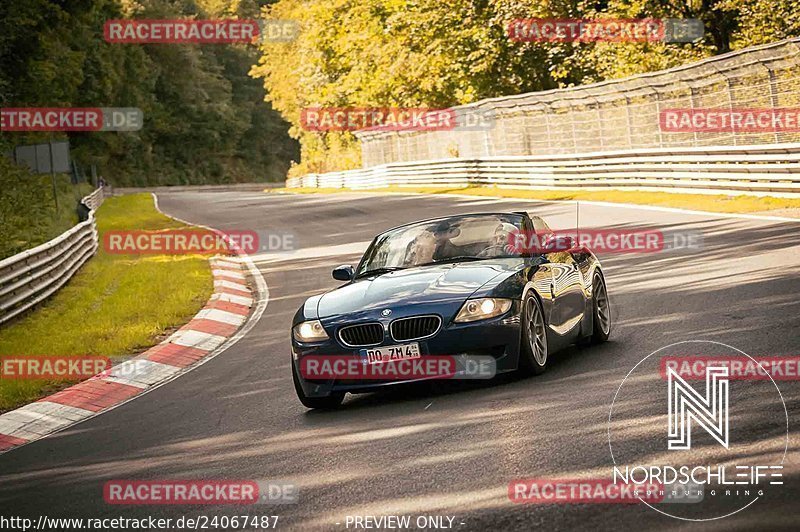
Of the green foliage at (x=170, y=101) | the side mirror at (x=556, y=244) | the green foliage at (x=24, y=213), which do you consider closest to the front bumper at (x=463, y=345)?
the side mirror at (x=556, y=244)

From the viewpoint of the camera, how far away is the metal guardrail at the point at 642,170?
23.5 m

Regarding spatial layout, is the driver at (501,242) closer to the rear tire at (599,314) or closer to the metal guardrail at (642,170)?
the rear tire at (599,314)

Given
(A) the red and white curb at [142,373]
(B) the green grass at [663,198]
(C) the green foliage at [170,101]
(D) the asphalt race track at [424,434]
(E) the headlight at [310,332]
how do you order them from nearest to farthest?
1. (D) the asphalt race track at [424,434]
2. (E) the headlight at [310,332]
3. (A) the red and white curb at [142,373]
4. (B) the green grass at [663,198]
5. (C) the green foliage at [170,101]

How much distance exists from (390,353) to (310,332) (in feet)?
2.43

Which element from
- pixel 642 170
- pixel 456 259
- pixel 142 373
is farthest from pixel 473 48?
pixel 456 259

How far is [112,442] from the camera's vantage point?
889cm

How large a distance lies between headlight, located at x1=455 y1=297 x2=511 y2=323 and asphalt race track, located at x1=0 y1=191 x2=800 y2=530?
552mm

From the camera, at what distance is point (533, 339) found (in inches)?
355

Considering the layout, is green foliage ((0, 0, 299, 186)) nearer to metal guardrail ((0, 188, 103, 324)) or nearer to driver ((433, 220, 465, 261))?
metal guardrail ((0, 188, 103, 324))

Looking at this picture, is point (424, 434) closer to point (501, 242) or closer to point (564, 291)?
point (564, 291)

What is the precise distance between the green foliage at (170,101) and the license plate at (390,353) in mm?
38417

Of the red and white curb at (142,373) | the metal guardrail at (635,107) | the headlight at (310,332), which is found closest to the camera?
the headlight at (310,332)

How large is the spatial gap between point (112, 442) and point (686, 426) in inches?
171

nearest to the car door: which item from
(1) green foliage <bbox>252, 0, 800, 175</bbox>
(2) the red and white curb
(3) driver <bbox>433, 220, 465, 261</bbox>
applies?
(3) driver <bbox>433, 220, 465, 261</bbox>
